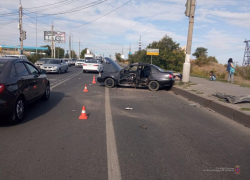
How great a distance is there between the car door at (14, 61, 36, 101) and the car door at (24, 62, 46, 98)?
9.4 inches

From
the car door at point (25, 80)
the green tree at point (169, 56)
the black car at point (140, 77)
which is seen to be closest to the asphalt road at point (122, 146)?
the car door at point (25, 80)

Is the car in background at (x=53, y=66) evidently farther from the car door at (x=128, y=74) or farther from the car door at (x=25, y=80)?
the car door at (x=25, y=80)

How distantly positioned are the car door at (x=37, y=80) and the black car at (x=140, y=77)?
19.0 feet

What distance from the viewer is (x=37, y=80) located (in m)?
7.72

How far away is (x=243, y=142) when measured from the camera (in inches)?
203

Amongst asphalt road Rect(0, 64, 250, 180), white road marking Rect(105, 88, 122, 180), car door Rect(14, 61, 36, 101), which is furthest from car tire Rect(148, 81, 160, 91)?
car door Rect(14, 61, 36, 101)

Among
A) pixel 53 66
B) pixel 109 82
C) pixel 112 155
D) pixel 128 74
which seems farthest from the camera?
pixel 53 66

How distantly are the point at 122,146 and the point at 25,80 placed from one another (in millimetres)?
3564

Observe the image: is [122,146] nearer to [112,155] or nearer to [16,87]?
[112,155]

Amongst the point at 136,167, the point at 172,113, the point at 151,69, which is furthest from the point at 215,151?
the point at 151,69

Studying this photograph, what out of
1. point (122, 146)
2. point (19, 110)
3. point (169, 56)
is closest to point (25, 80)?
point (19, 110)

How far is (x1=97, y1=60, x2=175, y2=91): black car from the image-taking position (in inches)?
517

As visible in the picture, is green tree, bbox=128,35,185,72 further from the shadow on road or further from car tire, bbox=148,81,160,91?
the shadow on road

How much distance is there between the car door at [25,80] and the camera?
637 centimetres
